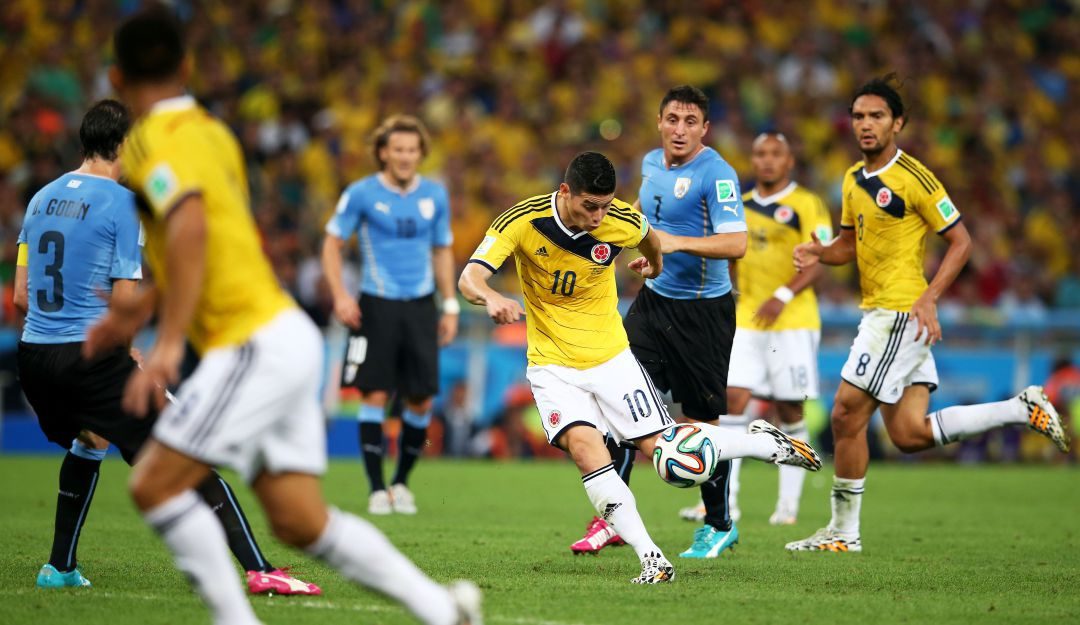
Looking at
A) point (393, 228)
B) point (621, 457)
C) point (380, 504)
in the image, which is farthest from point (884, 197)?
point (380, 504)

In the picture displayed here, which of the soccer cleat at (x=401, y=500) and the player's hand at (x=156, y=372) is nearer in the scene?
the player's hand at (x=156, y=372)

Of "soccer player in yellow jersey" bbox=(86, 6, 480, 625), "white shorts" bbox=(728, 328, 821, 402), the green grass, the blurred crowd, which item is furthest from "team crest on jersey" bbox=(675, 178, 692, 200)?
the blurred crowd

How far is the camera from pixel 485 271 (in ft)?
23.9

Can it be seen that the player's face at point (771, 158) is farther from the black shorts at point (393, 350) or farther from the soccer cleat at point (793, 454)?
the soccer cleat at point (793, 454)

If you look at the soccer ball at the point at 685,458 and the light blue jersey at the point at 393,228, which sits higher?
the light blue jersey at the point at 393,228

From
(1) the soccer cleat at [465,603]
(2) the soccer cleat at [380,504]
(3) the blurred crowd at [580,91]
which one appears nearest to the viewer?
(1) the soccer cleat at [465,603]

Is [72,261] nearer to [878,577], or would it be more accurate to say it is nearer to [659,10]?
[878,577]

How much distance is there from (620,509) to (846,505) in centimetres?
232

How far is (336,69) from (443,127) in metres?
2.40

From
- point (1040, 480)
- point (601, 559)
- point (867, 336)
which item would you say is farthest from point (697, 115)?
point (1040, 480)

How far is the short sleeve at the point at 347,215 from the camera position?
38.0 feet

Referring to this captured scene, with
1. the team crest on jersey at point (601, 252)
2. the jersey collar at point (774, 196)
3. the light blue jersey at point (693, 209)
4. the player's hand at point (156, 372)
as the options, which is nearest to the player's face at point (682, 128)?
the light blue jersey at point (693, 209)

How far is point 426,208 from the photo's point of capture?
11.7 metres

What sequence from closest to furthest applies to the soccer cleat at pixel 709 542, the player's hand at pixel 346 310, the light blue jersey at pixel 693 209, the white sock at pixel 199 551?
the white sock at pixel 199 551 → the soccer cleat at pixel 709 542 → the light blue jersey at pixel 693 209 → the player's hand at pixel 346 310
